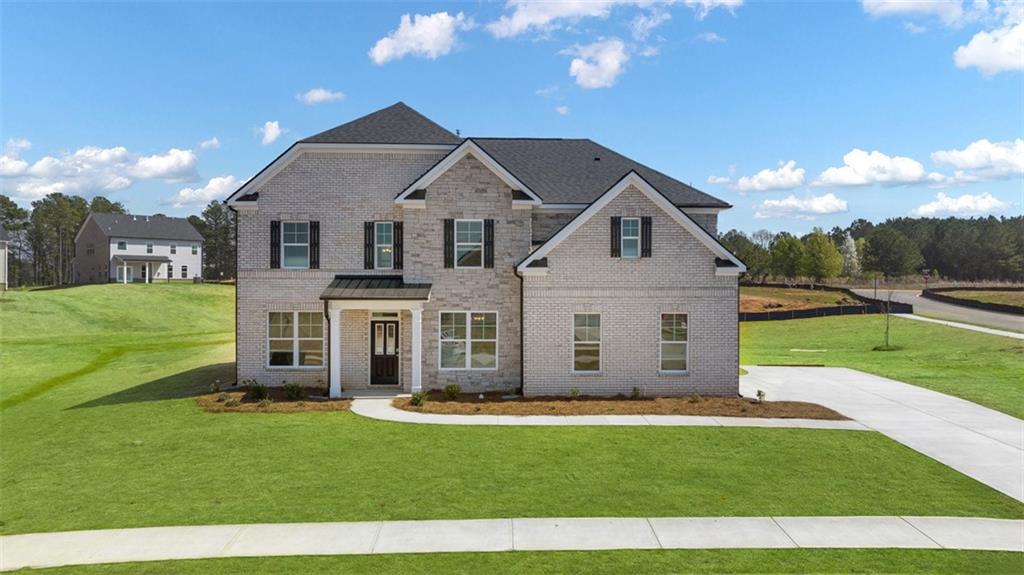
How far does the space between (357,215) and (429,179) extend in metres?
2.94

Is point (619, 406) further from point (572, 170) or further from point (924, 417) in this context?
point (572, 170)

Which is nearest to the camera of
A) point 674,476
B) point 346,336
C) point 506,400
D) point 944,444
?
point 674,476

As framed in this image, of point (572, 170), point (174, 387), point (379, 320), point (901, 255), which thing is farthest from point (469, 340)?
point (901, 255)

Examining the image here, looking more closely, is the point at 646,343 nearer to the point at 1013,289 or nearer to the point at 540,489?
the point at 540,489

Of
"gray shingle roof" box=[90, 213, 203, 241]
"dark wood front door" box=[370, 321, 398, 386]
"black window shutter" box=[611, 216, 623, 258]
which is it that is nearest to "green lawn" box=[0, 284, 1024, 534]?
"dark wood front door" box=[370, 321, 398, 386]

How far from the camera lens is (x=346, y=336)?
2158 centimetres

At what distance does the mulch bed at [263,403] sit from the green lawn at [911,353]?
20.6 metres

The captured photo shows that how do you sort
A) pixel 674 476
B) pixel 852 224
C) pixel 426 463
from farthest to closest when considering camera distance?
pixel 852 224, pixel 426 463, pixel 674 476

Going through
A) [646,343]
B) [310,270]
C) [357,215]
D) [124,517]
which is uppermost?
[357,215]

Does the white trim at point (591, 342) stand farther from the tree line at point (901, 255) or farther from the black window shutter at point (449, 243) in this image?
the tree line at point (901, 255)

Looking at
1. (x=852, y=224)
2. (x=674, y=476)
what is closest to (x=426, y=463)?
(x=674, y=476)

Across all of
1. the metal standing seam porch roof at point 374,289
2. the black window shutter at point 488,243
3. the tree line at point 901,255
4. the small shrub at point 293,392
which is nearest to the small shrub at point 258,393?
the small shrub at point 293,392

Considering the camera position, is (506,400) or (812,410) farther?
(506,400)

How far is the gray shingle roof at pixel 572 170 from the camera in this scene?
2336cm
